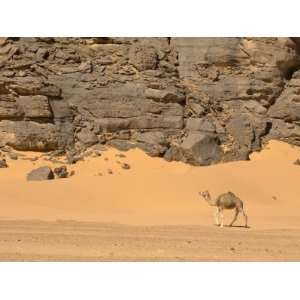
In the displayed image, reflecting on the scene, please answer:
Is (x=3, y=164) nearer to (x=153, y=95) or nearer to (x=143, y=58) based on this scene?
(x=153, y=95)

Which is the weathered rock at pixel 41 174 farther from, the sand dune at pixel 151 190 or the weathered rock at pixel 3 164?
the weathered rock at pixel 3 164

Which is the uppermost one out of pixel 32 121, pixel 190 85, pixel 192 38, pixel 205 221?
pixel 192 38

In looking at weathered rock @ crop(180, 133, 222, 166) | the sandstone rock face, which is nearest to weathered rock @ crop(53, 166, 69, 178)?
the sandstone rock face

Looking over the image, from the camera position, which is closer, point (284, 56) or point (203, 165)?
point (203, 165)

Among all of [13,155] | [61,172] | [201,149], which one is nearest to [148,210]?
[61,172]

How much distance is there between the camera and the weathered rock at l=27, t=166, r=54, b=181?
63.7 feet

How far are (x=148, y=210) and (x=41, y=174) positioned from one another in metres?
3.97

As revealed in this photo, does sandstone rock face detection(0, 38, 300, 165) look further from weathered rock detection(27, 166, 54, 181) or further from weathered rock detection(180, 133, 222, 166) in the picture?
weathered rock detection(27, 166, 54, 181)

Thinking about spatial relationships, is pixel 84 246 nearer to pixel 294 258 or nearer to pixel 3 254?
pixel 3 254

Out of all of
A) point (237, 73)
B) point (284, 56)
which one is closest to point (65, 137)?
point (237, 73)

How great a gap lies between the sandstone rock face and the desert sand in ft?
2.53

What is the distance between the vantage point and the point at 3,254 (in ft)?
31.7

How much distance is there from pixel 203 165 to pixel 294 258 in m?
11.0

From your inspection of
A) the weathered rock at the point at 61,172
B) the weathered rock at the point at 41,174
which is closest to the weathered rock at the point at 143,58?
the weathered rock at the point at 61,172
